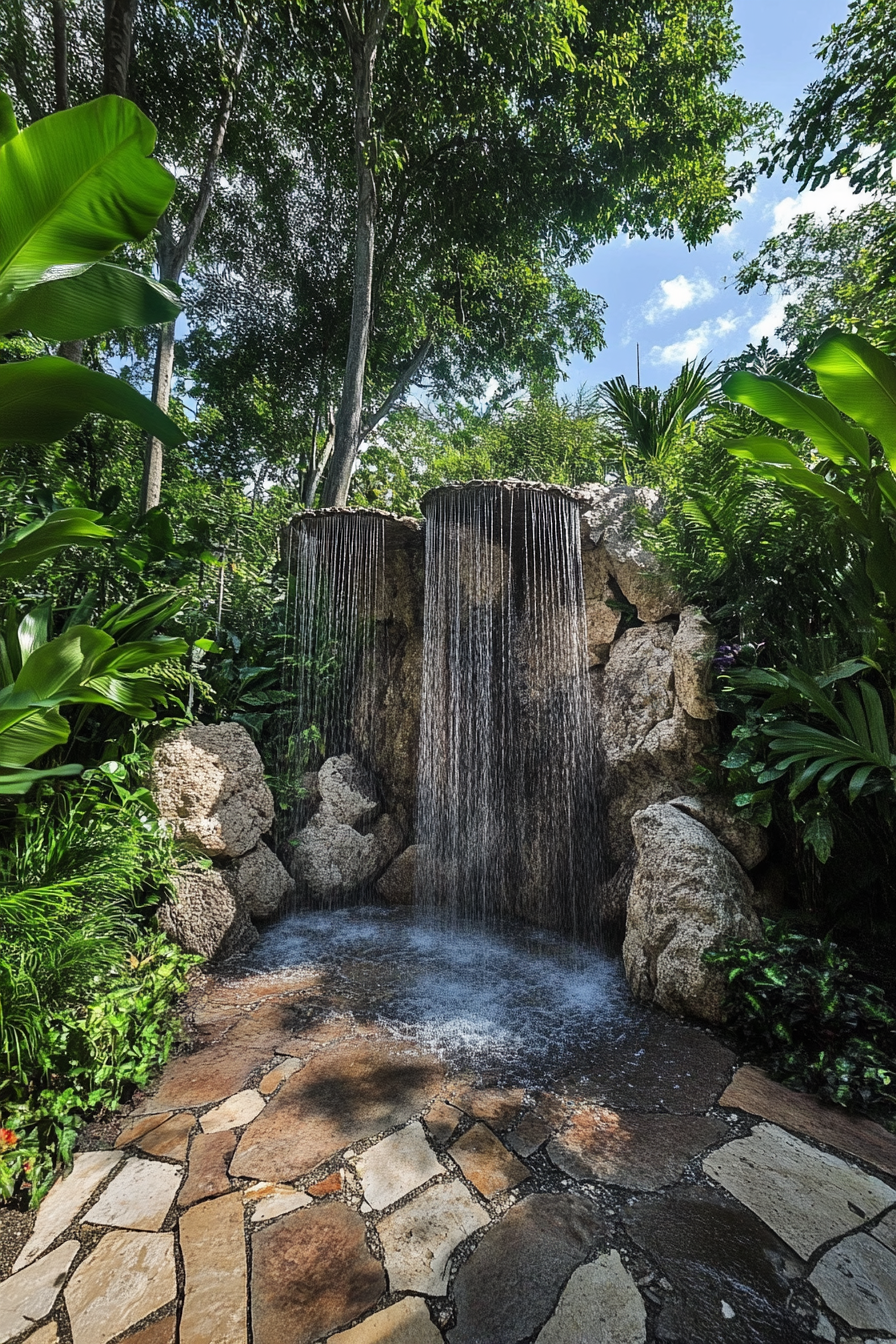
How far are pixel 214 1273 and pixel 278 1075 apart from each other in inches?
40.0

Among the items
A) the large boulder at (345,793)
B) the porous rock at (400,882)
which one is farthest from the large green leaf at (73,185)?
the porous rock at (400,882)

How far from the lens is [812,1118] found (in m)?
2.34

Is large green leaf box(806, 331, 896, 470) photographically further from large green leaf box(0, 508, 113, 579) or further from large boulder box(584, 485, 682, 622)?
large green leaf box(0, 508, 113, 579)

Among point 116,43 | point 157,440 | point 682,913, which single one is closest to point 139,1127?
point 682,913

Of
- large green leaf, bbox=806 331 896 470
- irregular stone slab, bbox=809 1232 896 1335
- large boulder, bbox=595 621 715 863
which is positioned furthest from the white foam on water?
large green leaf, bbox=806 331 896 470

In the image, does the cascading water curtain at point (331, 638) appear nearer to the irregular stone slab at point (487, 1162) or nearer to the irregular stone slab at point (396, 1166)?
the irregular stone slab at point (396, 1166)

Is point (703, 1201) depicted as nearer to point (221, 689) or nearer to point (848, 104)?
point (221, 689)

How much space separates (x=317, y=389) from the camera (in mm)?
13258

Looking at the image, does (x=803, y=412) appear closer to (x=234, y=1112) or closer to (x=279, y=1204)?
(x=279, y=1204)

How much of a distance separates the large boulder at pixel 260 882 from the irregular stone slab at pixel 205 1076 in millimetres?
1596

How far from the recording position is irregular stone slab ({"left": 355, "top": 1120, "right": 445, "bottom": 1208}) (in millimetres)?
1982

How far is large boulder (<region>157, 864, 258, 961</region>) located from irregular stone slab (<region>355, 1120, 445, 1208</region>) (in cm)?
210

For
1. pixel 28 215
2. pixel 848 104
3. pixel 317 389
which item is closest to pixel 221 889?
pixel 28 215

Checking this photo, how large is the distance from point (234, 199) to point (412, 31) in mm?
7184
